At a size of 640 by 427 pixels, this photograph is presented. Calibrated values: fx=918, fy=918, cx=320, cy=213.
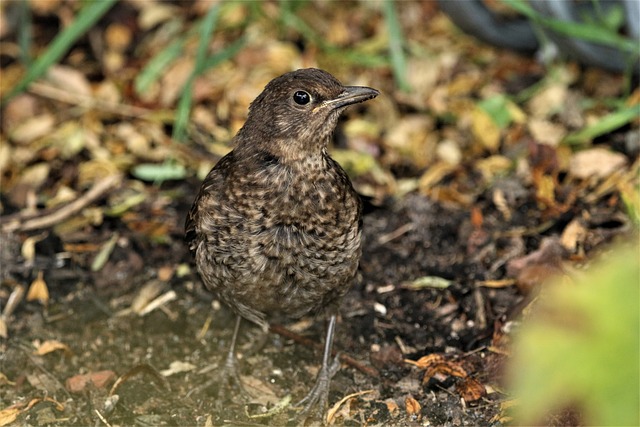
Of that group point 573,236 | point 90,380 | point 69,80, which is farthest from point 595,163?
point 69,80

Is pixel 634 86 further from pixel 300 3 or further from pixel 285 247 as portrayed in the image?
pixel 285 247

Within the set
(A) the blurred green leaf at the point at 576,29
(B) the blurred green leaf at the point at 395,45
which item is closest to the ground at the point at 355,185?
(B) the blurred green leaf at the point at 395,45

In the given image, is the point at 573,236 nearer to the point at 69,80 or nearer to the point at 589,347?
the point at 589,347

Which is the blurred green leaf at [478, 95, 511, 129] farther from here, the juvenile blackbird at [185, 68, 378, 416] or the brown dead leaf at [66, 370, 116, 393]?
the brown dead leaf at [66, 370, 116, 393]

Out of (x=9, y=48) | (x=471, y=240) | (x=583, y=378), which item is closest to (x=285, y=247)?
(x=471, y=240)

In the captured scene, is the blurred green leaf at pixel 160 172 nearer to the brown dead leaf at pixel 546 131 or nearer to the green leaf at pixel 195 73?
the green leaf at pixel 195 73

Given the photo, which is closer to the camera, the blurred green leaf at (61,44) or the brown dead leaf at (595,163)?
the brown dead leaf at (595,163)

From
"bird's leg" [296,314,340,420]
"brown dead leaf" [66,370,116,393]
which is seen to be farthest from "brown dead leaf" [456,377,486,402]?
"brown dead leaf" [66,370,116,393]
